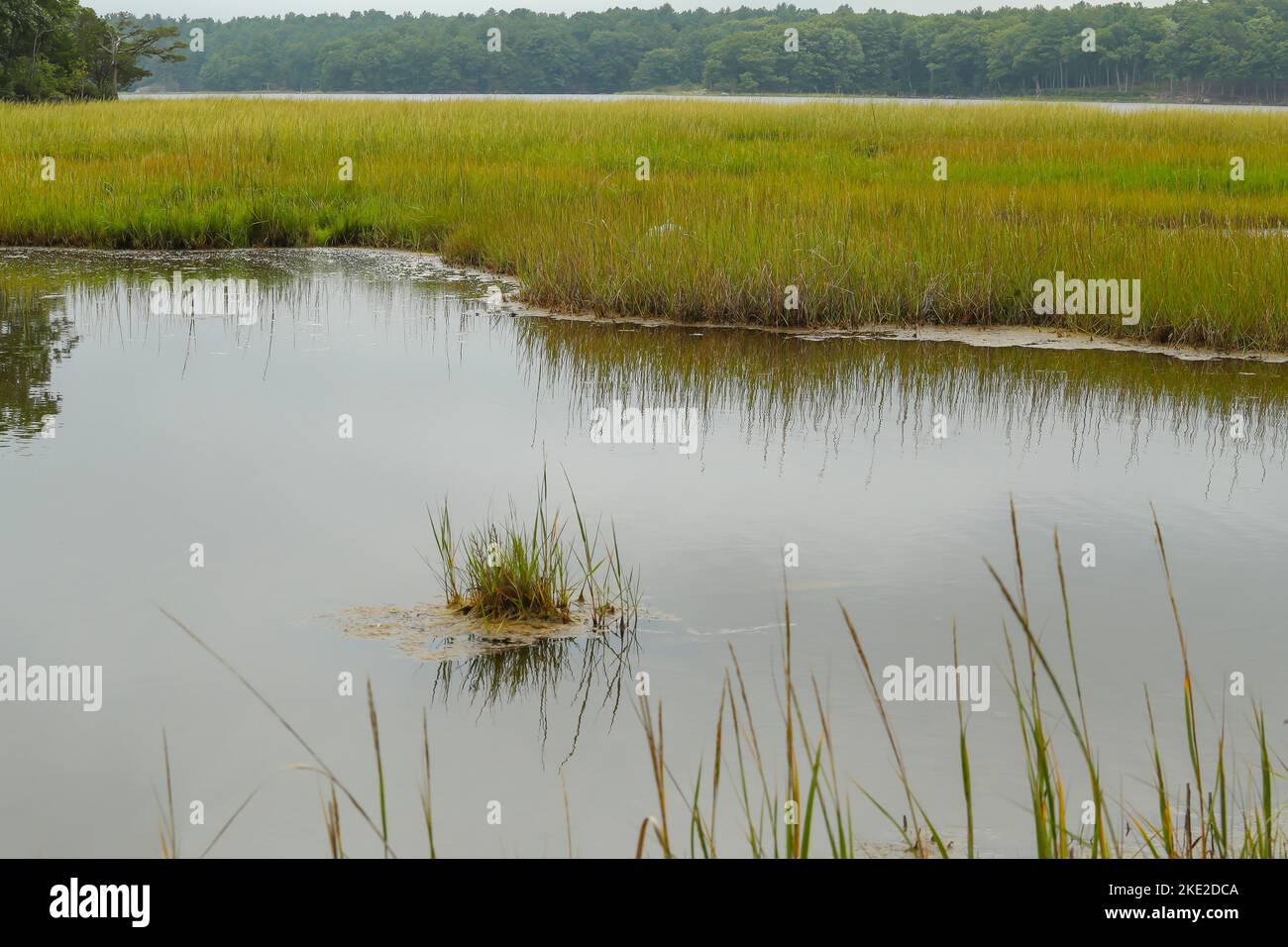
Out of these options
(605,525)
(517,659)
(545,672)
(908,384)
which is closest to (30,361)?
(605,525)

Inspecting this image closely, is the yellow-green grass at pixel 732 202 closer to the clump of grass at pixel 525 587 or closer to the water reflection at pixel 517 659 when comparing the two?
the clump of grass at pixel 525 587

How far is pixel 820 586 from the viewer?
15.1 feet

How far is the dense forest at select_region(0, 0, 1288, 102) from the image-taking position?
6488 centimetres

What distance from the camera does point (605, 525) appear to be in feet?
17.3

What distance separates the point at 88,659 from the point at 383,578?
996 mm

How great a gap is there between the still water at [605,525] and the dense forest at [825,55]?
Answer: 53781 millimetres

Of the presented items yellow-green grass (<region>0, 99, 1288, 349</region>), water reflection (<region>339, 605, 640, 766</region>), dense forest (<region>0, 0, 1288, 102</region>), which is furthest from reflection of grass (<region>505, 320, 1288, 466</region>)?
dense forest (<region>0, 0, 1288, 102</region>)

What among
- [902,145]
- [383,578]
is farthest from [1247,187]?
[383,578]

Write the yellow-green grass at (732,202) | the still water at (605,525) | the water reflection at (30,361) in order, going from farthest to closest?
the yellow-green grass at (732,202) < the water reflection at (30,361) < the still water at (605,525)

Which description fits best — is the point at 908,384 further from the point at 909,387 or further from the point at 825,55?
the point at 825,55

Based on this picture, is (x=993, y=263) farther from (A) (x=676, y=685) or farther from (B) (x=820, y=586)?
(A) (x=676, y=685)

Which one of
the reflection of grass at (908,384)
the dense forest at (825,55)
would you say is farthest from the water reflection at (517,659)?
the dense forest at (825,55)

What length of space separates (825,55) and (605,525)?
217ft

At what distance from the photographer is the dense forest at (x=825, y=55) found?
64.9 meters
